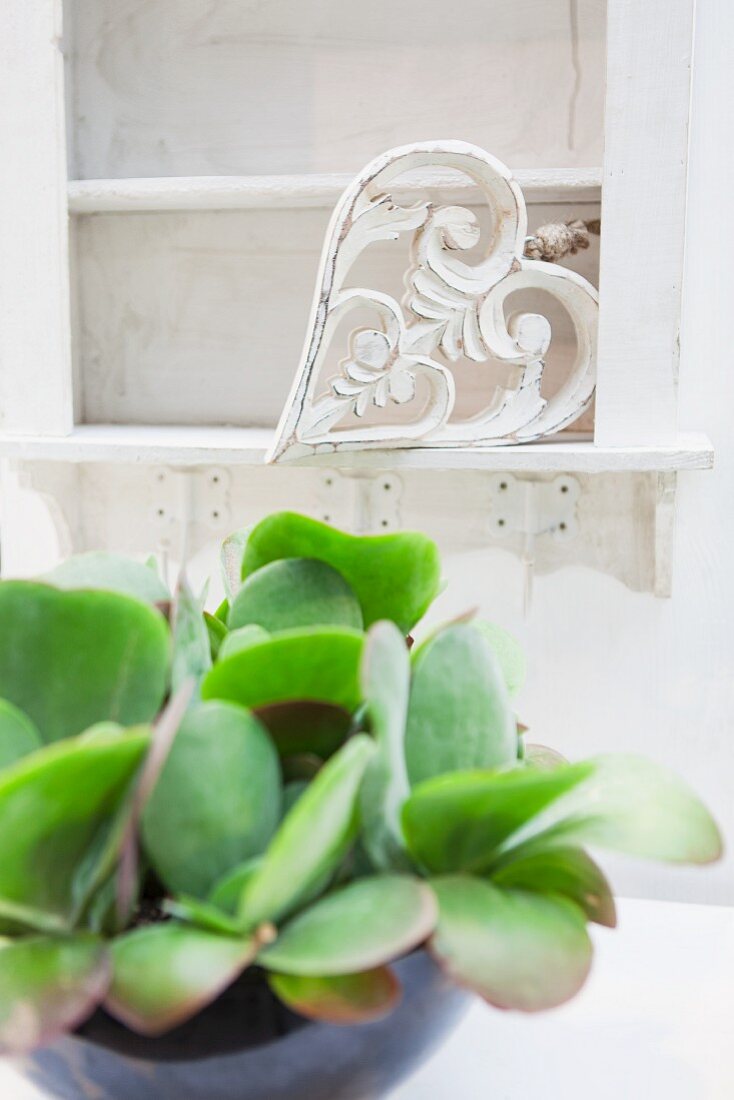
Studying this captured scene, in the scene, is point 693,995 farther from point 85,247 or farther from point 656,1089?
point 85,247

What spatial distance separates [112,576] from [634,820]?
0.62ft

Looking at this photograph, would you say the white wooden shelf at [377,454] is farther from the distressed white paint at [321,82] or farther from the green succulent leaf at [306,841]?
the green succulent leaf at [306,841]

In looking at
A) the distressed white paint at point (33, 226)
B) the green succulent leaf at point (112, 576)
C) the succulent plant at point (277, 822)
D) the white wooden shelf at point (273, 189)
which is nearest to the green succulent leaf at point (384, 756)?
the succulent plant at point (277, 822)

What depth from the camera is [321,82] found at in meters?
1.11

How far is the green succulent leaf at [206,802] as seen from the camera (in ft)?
0.83

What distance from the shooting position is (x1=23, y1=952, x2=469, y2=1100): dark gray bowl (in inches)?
→ 10.4

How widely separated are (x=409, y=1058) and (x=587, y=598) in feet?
2.85

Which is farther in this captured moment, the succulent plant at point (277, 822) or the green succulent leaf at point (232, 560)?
the green succulent leaf at point (232, 560)

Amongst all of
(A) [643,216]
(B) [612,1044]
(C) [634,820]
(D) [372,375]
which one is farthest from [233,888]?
(A) [643,216]

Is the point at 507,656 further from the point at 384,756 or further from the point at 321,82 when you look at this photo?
the point at 321,82

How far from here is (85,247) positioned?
1.19 metres

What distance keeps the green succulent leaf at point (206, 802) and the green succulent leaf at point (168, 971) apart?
2 centimetres

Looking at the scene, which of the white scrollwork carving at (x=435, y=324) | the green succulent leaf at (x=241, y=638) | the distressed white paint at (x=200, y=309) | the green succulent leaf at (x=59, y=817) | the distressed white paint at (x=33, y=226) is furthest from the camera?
the distressed white paint at (x=200, y=309)

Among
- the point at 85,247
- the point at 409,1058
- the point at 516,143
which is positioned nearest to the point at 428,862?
the point at 409,1058
